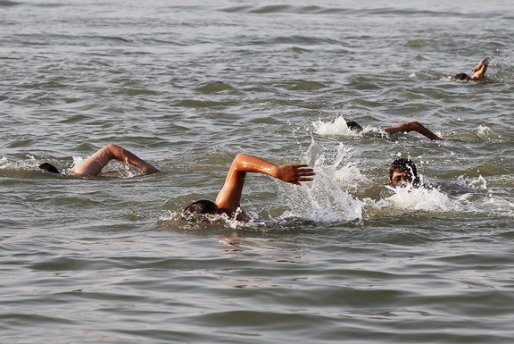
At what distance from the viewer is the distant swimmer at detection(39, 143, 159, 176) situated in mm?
12453

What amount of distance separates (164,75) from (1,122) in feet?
16.1

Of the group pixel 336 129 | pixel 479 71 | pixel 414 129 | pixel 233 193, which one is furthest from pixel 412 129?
pixel 479 71

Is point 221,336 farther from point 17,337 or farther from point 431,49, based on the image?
point 431,49

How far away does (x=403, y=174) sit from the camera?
11.4 m

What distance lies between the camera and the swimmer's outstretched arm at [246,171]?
8211 mm

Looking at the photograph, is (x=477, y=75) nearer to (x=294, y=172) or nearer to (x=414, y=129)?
(x=414, y=129)

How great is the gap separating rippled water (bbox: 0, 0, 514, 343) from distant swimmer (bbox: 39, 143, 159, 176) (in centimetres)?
17

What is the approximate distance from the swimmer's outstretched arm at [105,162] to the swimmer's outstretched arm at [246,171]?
2869mm

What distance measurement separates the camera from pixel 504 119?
16250 millimetres

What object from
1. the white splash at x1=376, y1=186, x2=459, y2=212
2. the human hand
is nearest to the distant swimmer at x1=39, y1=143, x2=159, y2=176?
the white splash at x1=376, y1=186, x2=459, y2=212

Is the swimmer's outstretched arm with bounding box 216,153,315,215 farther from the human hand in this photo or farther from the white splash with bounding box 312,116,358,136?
the white splash with bounding box 312,116,358,136

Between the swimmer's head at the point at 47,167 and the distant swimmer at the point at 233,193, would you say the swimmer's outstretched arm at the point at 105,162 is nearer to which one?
the swimmer's head at the point at 47,167

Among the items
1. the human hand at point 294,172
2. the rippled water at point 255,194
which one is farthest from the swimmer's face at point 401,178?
the human hand at point 294,172

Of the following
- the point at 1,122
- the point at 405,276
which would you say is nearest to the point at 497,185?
the point at 405,276
